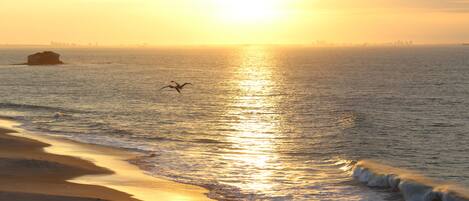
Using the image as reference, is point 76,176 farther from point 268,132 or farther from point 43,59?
point 43,59

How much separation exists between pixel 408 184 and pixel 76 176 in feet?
52.2

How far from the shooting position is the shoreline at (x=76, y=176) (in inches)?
1048

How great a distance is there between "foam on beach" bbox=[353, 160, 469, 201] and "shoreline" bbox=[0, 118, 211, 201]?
8782 mm

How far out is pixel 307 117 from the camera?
6144 centimetres

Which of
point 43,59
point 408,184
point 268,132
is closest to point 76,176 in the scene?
point 408,184

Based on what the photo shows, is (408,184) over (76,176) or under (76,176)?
under

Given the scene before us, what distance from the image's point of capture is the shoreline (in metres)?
26.6

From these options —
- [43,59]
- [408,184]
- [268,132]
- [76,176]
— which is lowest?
[408,184]

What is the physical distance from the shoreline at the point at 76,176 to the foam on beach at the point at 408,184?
28.8 ft

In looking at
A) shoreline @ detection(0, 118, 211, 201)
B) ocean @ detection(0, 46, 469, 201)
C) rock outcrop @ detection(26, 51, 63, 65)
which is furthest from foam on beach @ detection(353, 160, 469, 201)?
rock outcrop @ detection(26, 51, 63, 65)

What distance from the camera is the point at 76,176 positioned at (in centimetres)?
3106

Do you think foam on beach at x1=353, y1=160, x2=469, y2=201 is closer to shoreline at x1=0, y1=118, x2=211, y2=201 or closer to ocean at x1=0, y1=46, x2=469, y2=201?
ocean at x1=0, y1=46, x2=469, y2=201

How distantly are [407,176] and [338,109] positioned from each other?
37421 millimetres

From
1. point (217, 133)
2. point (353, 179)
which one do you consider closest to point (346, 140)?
point (217, 133)
